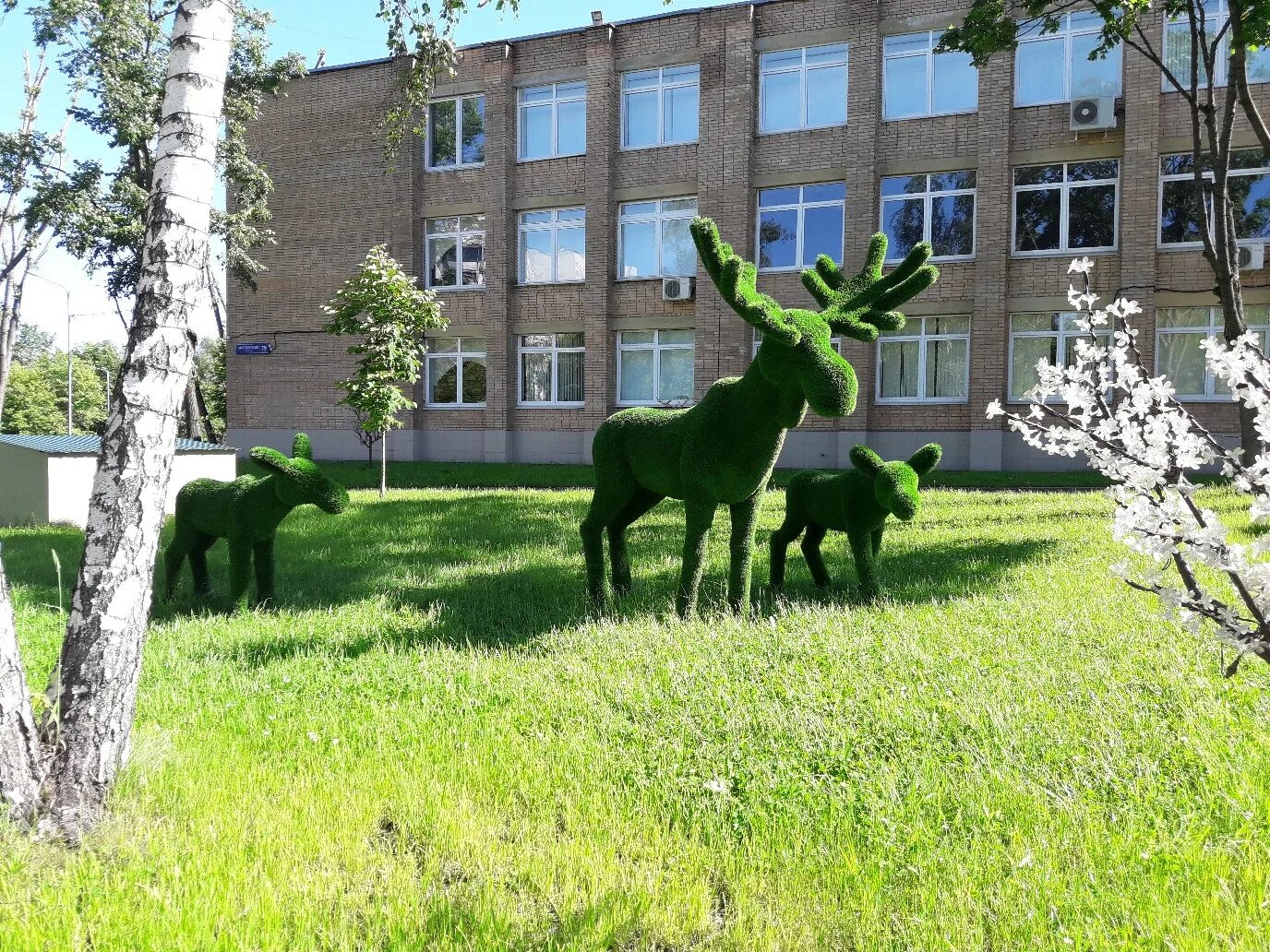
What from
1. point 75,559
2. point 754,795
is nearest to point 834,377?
point 754,795

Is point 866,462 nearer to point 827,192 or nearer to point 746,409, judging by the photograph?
point 746,409

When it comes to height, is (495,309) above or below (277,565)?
above

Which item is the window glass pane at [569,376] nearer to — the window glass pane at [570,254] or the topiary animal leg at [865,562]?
the window glass pane at [570,254]

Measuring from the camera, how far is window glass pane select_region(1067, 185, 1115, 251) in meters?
21.7

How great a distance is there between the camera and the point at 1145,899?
9.00 ft

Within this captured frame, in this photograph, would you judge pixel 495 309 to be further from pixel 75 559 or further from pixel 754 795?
pixel 754 795

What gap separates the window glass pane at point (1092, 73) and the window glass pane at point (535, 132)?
1352 centimetres

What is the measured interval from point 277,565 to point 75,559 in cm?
213

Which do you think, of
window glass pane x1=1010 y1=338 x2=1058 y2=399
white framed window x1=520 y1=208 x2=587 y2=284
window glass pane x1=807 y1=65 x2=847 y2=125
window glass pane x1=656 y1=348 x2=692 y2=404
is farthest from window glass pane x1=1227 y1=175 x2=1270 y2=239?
white framed window x1=520 y1=208 x2=587 y2=284

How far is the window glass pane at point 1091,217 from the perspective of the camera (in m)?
21.7

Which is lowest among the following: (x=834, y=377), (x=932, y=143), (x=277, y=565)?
(x=277, y=565)

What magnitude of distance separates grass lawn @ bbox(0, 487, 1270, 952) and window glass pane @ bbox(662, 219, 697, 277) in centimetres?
1972

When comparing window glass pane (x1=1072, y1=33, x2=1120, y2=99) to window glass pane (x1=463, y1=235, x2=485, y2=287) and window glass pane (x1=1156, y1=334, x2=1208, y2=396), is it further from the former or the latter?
window glass pane (x1=463, y1=235, x2=485, y2=287)

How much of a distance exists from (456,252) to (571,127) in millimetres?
4857
